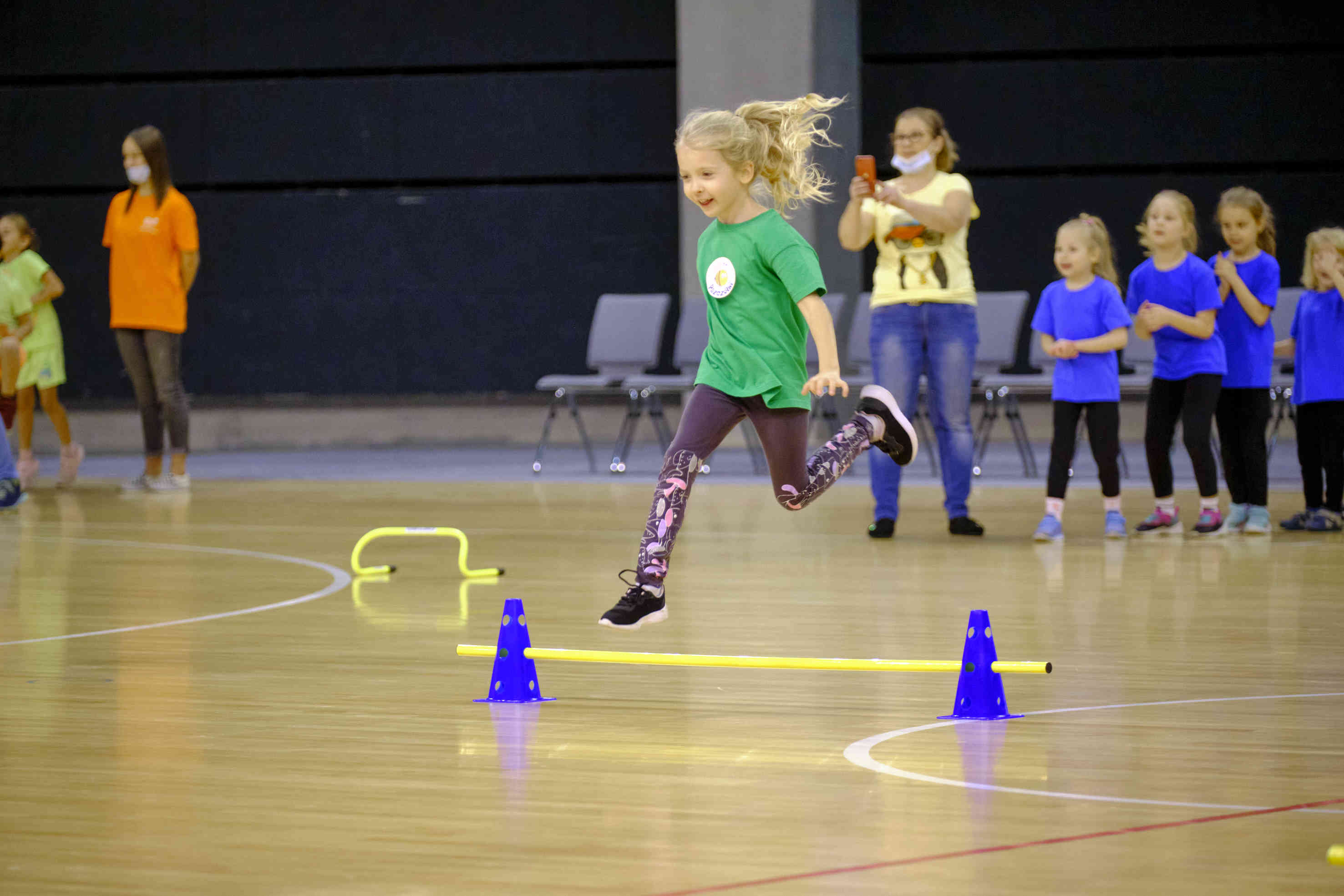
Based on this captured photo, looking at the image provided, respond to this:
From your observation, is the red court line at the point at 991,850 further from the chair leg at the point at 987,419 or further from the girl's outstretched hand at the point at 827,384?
the chair leg at the point at 987,419

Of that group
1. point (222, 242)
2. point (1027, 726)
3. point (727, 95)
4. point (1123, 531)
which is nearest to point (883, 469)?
point (1123, 531)

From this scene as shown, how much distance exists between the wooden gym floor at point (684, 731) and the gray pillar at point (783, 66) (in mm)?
4632

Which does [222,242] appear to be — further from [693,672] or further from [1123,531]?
[693,672]

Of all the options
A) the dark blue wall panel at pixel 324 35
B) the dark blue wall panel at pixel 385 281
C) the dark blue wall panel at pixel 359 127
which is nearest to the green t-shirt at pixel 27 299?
the dark blue wall panel at pixel 385 281

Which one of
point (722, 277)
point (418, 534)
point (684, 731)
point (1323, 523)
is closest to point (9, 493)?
point (418, 534)

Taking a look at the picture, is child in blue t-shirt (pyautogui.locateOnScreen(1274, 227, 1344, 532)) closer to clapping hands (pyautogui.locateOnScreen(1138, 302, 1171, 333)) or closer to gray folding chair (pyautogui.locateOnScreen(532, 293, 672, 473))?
clapping hands (pyautogui.locateOnScreen(1138, 302, 1171, 333))

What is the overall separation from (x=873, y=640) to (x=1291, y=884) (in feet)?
5.82

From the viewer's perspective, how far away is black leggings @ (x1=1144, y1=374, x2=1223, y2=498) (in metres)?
5.44

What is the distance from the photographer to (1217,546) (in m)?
5.31

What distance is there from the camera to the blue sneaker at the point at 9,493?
6582 mm

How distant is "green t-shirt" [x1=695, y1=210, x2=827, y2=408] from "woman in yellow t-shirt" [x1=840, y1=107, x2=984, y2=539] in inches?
80.6

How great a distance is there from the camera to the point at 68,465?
305 inches

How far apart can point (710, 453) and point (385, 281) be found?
7.62m

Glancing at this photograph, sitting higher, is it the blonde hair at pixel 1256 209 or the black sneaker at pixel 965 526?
the blonde hair at pixel 1256 209
